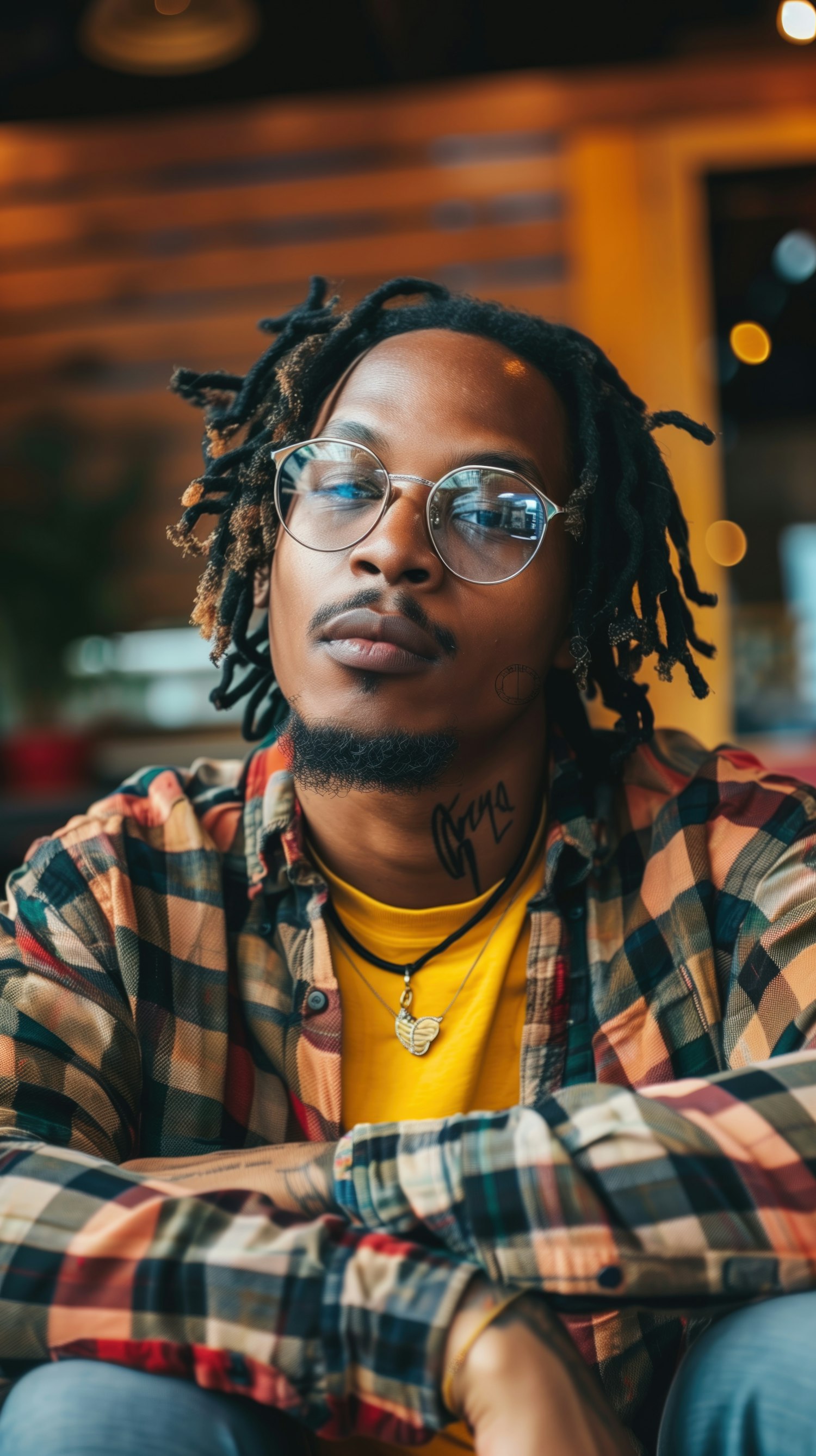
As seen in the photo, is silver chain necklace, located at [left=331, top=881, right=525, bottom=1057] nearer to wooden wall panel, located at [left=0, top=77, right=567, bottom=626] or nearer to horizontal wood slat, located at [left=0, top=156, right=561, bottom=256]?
wooden wall panel, located at [left=0, top=77, right=567, bottom=626]

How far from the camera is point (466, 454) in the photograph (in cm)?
139

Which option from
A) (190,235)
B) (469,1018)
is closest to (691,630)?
(469,1018)

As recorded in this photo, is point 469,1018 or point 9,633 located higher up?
point 9,633

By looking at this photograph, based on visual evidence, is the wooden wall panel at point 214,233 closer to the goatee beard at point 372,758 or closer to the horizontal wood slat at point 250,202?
the horizontal wood slat at point 250,202

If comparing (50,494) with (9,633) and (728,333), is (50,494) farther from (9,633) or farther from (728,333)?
(728,333)

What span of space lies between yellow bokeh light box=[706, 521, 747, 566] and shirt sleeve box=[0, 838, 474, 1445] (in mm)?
3117

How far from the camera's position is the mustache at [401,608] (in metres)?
1.32

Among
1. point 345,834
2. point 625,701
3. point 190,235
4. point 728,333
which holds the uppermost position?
point 190,235

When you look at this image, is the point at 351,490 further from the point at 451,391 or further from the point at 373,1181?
the point at 373,1181

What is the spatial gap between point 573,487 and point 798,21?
2737mm

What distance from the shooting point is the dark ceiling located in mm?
3635

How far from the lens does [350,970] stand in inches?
54.7

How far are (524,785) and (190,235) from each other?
3.45 metres

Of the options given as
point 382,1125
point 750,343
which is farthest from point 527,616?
point 750,343
